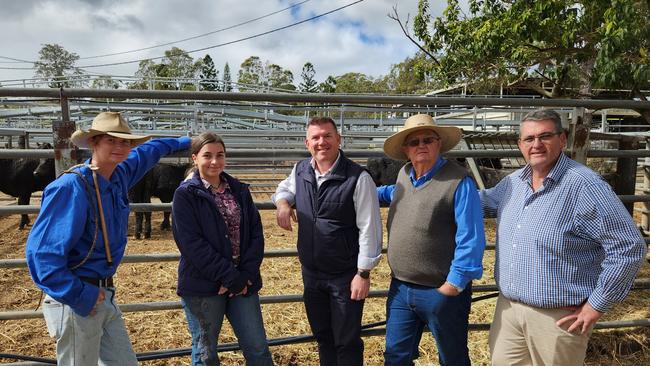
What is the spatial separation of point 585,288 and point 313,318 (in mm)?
1386

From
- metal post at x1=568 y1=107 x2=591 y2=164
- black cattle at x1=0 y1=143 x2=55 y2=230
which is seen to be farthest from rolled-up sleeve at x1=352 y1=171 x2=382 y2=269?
black cattle at x1=0 y1=143 x2=55 y2=230

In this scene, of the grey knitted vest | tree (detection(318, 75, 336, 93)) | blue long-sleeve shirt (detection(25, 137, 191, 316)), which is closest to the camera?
blue long-sleeve shirt (detection(25, 137, 191, 316))

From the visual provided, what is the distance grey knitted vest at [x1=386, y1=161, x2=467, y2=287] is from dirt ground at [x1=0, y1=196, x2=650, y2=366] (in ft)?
4.75

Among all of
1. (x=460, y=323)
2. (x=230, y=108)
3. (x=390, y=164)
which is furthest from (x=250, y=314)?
(x=230, y=108)

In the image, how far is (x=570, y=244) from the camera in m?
2.11

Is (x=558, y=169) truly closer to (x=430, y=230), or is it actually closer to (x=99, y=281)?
(x=430, y=230)

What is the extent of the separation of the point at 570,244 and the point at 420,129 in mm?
900

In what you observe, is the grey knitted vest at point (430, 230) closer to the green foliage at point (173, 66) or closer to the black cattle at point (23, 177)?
the black cattle at point (23, 177)

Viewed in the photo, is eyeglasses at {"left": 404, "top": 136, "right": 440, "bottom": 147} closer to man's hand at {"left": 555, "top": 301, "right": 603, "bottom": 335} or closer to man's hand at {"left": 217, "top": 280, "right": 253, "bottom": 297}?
man's hand at {"left": 555, "top": 301, "right": 603, "bottom": 335}

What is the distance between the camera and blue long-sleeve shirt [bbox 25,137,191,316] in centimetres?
193

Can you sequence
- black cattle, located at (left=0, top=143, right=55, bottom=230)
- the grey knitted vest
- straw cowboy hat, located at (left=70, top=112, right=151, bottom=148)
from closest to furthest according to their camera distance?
straw cowboy hat, located at (left=70, top=112, right=151, bottom=148) → the grey knitted vest → black cattle, located at (left=0, top=143, right=55, bottom=230)

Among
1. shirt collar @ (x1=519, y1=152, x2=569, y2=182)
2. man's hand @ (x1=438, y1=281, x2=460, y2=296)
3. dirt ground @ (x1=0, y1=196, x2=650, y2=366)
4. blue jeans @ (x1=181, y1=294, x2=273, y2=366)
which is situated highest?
shirt collar @ (x1=519, y1=152, x2=569, y2=182)

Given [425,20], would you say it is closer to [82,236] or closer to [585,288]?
[585,288]

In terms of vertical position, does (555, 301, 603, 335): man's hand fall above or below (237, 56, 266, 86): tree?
below
